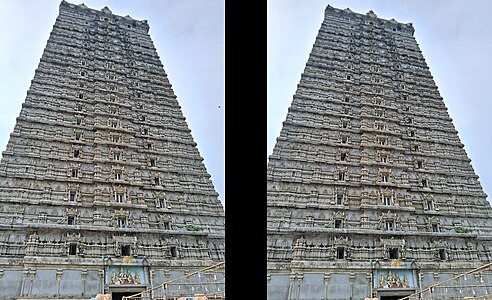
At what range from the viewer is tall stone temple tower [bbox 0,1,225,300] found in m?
2.89

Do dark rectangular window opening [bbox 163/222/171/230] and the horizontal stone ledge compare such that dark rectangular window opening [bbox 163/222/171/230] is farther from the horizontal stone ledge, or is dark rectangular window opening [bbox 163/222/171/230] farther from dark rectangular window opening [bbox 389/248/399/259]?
dark rectangular window opening [bbox 389/248/399/259]

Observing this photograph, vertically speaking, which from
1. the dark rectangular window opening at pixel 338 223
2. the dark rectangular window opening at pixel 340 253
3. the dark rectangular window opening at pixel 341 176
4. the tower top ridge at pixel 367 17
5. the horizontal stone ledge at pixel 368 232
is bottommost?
the dark rectangular window opening at pixel 340 253

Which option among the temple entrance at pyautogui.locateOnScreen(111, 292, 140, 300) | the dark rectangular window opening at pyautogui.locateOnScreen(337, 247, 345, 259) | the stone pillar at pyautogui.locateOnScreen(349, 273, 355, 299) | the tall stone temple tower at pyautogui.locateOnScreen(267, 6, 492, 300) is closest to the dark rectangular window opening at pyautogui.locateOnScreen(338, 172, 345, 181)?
the tall stone temple tower at pyautogui.locateOnScreen(267, 6, 492, 300)

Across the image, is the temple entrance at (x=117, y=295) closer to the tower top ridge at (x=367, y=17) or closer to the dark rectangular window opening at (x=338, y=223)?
the dark rectangular window opening at (x=338, y=223)

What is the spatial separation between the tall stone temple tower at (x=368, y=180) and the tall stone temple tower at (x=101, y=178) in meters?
0.63

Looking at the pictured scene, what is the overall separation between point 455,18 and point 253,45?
2716mm

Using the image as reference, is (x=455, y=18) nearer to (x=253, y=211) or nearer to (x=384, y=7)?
(x=384, y=7)

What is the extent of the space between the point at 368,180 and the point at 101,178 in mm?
1902

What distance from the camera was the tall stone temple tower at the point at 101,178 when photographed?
289 centimetres

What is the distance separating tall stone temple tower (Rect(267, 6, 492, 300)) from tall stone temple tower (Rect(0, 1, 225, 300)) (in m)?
0.63

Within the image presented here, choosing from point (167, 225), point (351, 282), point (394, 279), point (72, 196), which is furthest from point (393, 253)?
point (72, 196)

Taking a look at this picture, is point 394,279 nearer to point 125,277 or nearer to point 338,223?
point 338,223

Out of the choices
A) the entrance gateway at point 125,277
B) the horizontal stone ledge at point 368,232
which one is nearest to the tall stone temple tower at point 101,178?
the entrance gateway at point 125,277

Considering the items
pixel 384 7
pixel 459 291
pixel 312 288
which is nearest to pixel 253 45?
pixel 312 288
